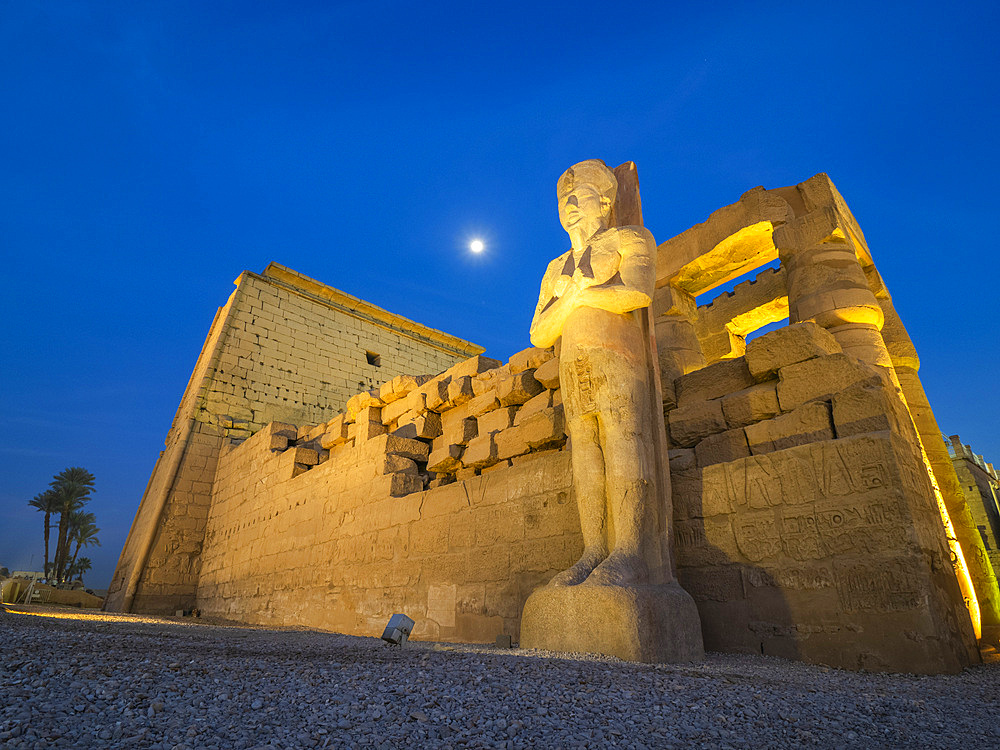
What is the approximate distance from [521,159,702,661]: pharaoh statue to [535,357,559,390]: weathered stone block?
0.68 m

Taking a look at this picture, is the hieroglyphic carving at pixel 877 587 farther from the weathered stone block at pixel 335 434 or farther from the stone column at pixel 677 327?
the weathered stone block at pixel 335 434

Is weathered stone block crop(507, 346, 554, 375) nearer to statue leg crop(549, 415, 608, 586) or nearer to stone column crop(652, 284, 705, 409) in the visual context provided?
statue leg crop(549, 415, 608, 586)

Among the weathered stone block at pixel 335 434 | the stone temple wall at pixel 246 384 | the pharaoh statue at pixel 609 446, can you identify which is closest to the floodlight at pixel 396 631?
the pharaoh statue at pixel 609 446

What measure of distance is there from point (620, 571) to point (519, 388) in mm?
2239

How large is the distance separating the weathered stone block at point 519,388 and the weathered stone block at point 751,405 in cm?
162

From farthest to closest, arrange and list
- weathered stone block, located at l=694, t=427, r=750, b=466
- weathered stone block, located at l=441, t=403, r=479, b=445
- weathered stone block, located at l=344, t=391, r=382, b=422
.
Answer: weathered stone block, located at l=344, t=391, r=382, b=422 < weathered stone block, located at l=441, t=403, r=479, b=445 < weathered stone block, located at l=694, t=427, r=750, b=466

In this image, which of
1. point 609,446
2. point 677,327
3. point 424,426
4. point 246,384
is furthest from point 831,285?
point 246,384

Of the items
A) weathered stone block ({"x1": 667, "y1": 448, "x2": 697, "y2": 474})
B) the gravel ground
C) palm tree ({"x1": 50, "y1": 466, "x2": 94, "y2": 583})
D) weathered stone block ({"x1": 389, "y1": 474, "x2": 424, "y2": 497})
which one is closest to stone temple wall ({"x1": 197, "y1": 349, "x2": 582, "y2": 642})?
weathered stone block ({"x1": 389, "y1": 474, "x2": 424, "y2": 497})

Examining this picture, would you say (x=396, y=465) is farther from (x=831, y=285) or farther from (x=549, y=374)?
(x=831, y=285)

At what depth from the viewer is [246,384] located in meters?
11.1

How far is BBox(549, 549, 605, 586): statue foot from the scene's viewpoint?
10.6 ft

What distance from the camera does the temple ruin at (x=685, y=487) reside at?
3098mm

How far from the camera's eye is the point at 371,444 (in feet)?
19.8

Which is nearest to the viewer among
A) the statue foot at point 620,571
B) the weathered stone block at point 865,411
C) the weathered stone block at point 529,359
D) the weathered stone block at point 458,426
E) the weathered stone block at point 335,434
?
the statue foot at point 620,571
